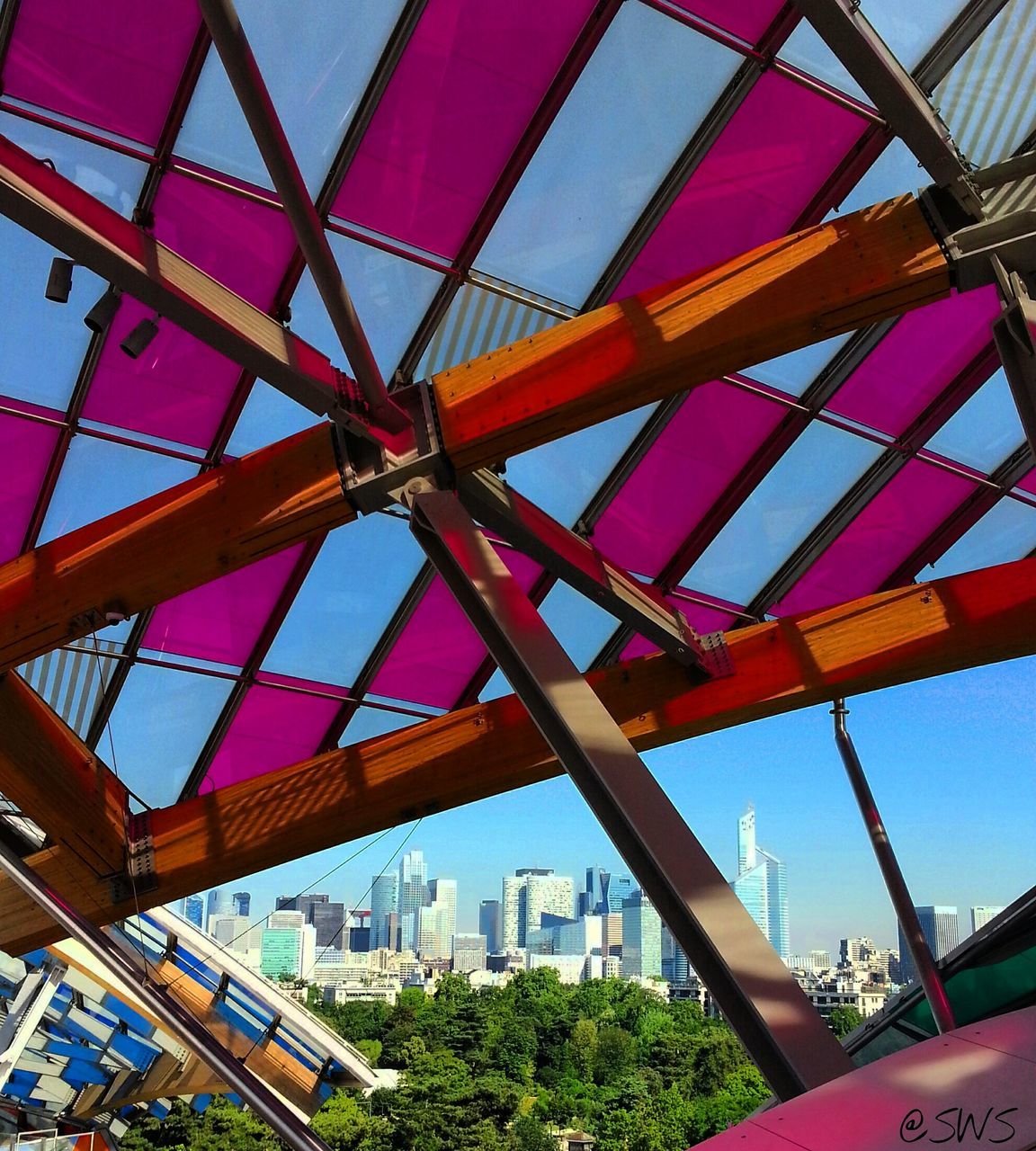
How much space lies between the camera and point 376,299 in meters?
10.3

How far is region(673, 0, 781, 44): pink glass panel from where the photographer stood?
8789 millimetres

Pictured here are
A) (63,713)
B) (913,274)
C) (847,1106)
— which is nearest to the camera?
(847,1106)

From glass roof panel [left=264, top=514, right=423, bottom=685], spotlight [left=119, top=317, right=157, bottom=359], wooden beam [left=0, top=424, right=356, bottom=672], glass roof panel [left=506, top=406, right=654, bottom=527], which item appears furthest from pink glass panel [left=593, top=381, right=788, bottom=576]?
spotlight [left=119, top=317, right=157, bottom=359]

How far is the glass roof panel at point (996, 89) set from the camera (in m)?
8.92

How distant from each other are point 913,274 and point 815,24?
1.82 metres

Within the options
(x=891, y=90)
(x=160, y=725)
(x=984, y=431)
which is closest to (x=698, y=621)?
(x=984, y=431)

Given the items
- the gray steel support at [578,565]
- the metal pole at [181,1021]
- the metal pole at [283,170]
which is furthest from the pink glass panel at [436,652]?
the metal pole at [283,170]

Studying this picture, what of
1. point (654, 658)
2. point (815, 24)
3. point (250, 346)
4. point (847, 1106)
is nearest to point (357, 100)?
point (250, 346)

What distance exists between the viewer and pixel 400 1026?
8300 cm

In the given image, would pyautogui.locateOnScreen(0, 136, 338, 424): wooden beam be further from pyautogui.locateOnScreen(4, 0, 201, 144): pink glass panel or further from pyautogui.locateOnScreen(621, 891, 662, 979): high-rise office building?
pyautogui.locateOnScreen(621, 891, 662, 979): high-rise office building

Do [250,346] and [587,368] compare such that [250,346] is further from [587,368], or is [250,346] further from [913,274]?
[913,274]

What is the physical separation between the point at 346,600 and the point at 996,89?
28.7 ft

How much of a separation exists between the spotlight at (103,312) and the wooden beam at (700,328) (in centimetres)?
252
